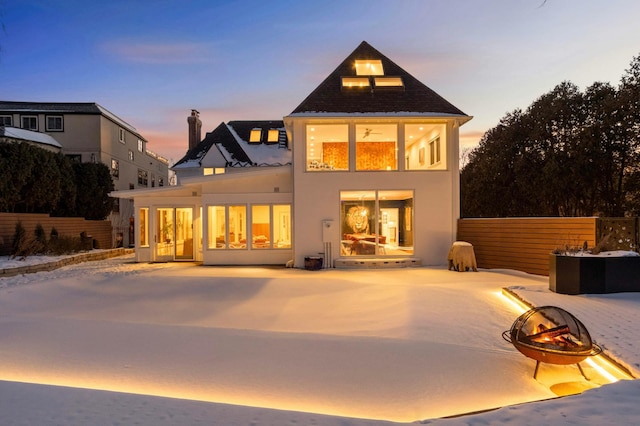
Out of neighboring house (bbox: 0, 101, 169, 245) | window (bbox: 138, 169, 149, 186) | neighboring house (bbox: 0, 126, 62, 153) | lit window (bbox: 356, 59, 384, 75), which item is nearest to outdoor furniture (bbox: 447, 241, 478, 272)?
lit window (bbox: 356, 59, 384, 75)

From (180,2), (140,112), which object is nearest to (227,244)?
(180,2)

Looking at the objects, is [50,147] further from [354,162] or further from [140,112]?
[354,162]

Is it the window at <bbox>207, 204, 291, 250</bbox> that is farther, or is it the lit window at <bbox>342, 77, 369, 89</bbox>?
the lit window at <bbox>342, 77, 369, 89</bbox>

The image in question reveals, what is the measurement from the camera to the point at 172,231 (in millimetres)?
16344

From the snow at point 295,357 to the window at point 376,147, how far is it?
556 centimetres

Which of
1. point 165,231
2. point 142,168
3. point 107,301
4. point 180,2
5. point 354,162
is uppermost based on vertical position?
point 180,2

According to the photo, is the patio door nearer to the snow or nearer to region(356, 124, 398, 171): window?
the snow

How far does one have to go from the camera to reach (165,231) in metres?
16.3

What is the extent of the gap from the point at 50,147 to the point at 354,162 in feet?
73.1

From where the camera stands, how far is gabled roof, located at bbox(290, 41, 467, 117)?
1416 centimetres

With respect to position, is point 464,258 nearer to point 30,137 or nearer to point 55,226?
point 55,226


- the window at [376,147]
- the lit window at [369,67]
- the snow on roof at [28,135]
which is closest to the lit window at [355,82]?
the lit window at [369,67]

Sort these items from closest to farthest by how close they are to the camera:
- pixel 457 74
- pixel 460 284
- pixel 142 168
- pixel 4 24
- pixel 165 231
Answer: pixel 4 24 → pixel 460 284 → pixel 165 231 → pixel 457 74 → pixel 142 168

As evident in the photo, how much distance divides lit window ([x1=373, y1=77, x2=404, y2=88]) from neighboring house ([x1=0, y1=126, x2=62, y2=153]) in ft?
65.0
